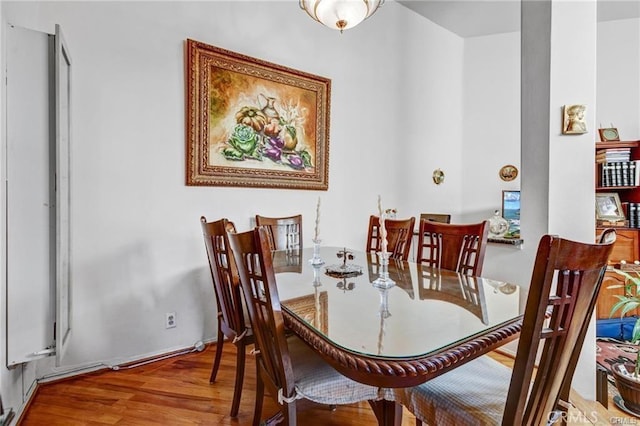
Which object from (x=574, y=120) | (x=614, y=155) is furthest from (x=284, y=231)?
(x=614, y=155)

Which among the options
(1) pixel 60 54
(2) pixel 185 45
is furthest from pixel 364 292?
(2) pixel 185 45

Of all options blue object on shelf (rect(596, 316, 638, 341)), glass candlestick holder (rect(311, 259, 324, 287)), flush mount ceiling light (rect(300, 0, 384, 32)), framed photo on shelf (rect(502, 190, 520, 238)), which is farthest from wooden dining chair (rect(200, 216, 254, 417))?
framed photo on shelf (rect(502, 190, 520, 238))

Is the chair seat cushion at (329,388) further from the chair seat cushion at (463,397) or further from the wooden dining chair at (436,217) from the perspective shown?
the wooden dining chair at (436,217)

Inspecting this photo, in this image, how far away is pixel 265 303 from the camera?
1.16m

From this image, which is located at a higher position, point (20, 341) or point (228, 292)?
point (228, 292)

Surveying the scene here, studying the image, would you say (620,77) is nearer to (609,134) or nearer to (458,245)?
(609,134)

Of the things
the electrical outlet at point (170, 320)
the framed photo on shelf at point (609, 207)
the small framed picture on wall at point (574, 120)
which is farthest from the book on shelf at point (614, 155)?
the electrical outlet at point (170, 320)

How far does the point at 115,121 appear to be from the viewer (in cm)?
231

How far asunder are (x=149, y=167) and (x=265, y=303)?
1782 millimetres

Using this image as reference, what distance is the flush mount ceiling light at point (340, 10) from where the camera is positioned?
78.2 inches

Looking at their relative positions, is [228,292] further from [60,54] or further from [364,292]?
[60,54]

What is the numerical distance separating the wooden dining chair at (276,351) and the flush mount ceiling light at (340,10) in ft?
5.05

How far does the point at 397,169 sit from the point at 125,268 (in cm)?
→ 298

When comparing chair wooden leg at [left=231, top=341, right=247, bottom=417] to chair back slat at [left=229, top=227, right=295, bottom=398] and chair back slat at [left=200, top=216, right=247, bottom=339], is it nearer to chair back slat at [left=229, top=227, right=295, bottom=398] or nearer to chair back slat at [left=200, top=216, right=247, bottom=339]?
chair back slat at [left=200, top=216, right=247, bottom=339]
